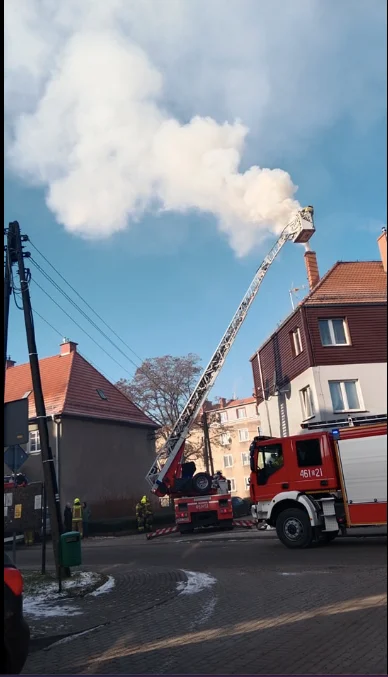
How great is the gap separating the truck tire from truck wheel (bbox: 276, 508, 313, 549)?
0.26m

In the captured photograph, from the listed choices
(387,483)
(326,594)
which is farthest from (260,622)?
(387,483)

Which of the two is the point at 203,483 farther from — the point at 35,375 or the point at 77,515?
the point at 35,375

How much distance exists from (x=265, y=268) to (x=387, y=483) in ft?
2.14

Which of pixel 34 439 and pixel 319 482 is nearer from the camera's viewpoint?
pixel 319 482

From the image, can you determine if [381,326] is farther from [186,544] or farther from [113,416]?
[186,544]

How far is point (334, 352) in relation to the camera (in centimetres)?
112

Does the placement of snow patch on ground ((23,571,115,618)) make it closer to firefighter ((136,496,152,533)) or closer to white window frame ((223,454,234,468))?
firefighter ((136,496,152,533))

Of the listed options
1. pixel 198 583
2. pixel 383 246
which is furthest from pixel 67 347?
pixel 198 583

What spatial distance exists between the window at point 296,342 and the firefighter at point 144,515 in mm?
736

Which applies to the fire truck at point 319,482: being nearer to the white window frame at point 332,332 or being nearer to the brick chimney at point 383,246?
the white window frame at point 332,332

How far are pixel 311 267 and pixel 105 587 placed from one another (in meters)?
2.12

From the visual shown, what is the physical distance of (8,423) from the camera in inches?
57.5

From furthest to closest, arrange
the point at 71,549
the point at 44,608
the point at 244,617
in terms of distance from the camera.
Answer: the point at 44,608 → the point at 71,549 → the point at 244,617

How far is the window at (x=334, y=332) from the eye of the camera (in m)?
1.11
